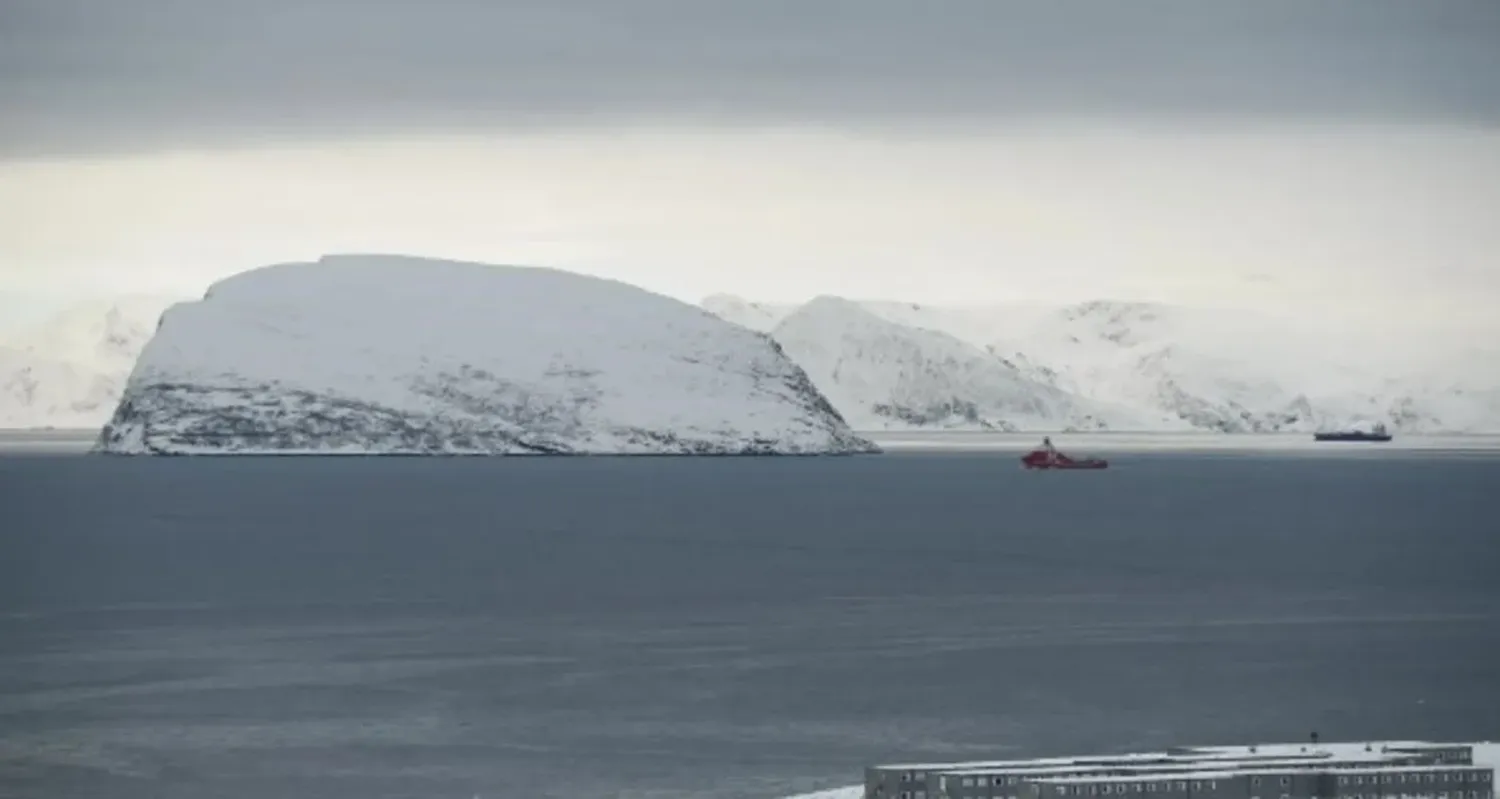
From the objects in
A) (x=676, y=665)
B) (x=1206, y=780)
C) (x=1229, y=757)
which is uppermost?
(x=1206, y=780)

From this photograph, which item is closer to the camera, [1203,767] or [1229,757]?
[1203,767]

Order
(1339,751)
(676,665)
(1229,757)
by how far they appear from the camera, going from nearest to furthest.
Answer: (1229,757) < (1339,751) < (676,665)

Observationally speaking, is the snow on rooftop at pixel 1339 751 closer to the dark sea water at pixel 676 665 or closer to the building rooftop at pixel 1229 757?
the building rooftop at pixel 1229 757

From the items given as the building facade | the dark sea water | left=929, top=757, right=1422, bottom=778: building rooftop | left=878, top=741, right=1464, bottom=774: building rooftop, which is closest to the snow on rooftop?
left=878, top=741, right=1464, bottom=774: building rooftop

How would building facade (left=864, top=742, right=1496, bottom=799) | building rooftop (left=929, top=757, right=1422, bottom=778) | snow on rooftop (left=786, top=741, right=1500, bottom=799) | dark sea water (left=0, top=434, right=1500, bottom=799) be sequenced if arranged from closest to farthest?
1. building facade (left=864, top=742, right=1496, bottom=799)
2. building rooftop (left=929, top=757, right=1422, bottom=778)
3. snow on rooftop (left=786, top=741, right=1500, bottom=799)
4. dark sea water (left=0, top=434, right=1500, bottom=799)

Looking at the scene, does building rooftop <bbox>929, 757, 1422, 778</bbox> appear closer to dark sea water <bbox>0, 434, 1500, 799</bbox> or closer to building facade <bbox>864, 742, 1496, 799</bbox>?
building facade <bbox>864, 742, 1496, 799</bbox>

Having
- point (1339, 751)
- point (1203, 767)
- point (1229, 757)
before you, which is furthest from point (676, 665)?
point (1203, 767)

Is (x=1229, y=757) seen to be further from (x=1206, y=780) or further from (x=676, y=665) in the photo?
(x=676, y=665)

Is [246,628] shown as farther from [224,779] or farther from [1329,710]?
[1329,710]

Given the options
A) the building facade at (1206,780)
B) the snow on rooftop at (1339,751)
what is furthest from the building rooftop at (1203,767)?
the snow on rooftop at (1339,751)

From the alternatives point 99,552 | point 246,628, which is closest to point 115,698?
point 246,628

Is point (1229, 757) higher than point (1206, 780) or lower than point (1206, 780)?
lower
